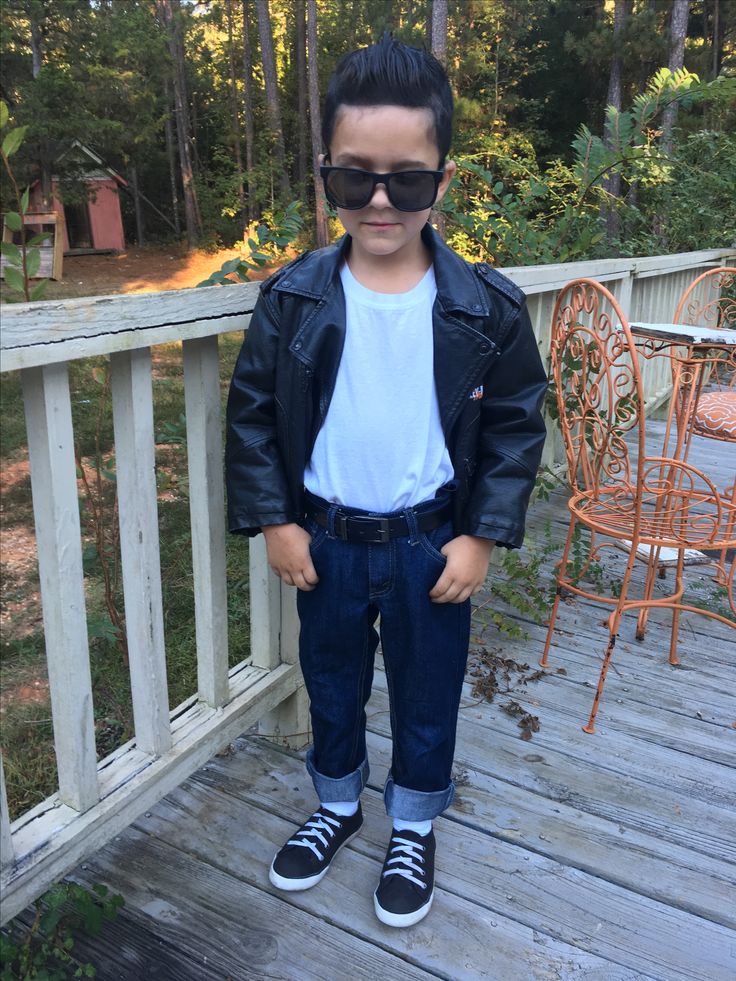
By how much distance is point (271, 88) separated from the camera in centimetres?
1988

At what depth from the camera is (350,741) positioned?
1690 millimetres

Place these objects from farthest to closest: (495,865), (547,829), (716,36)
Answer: (716,36)
(547,829)
(495,865)

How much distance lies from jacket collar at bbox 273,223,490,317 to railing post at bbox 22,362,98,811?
0.45 m

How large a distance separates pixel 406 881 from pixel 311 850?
0.21 meters

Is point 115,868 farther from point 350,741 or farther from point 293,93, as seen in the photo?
point 293,93

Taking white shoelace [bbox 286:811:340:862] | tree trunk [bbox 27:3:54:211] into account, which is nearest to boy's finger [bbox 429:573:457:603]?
white shoelace [bbox 286:811:340:862]

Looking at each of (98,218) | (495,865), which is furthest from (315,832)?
(98,218)

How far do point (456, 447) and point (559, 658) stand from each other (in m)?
1.30

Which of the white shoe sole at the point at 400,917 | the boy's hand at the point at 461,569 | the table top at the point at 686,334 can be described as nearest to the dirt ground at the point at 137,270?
the table top at the point at 686,334

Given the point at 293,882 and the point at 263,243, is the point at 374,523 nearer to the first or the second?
the point at 293,882

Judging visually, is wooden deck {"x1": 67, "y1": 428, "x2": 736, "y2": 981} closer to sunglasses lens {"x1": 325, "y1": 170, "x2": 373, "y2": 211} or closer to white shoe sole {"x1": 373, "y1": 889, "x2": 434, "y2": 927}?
white shoe sole {"x1": 373, "y1": 889, "x2": 434, "y2": 927}

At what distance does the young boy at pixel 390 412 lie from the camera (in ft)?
4.35

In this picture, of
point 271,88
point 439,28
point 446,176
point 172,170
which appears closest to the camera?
point 446,176

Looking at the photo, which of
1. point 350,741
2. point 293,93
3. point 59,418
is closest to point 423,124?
point 59,418
